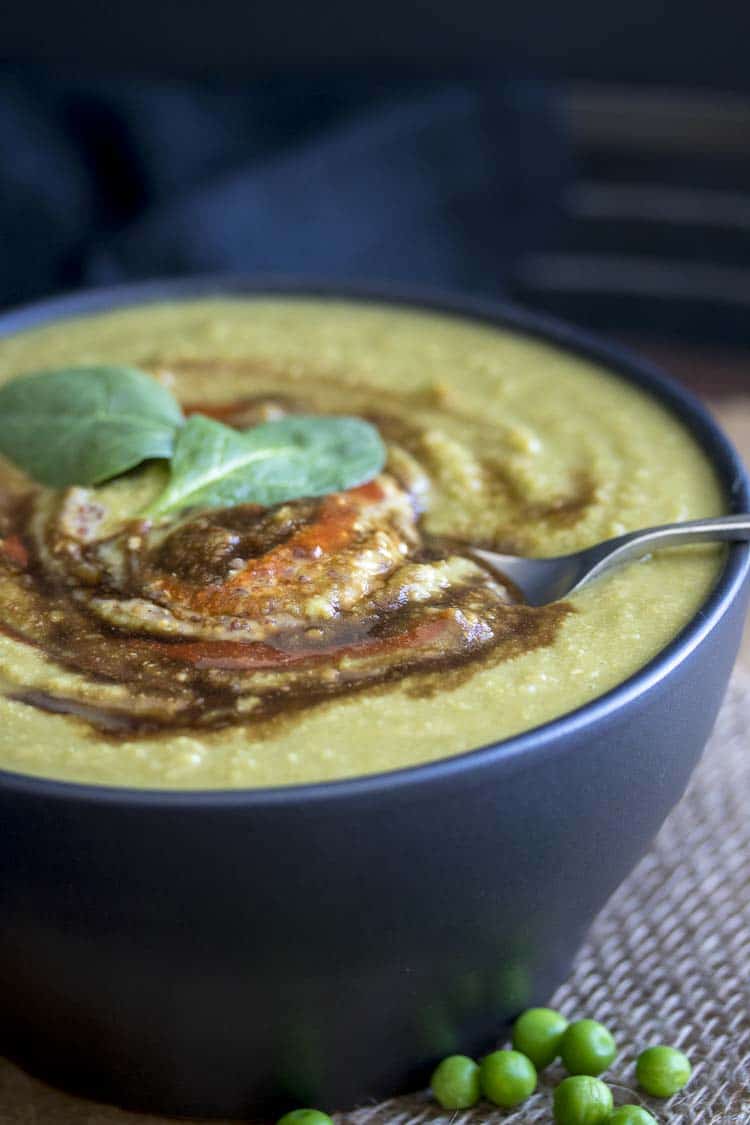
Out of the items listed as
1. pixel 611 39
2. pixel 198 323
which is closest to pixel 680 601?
pixel 198 323

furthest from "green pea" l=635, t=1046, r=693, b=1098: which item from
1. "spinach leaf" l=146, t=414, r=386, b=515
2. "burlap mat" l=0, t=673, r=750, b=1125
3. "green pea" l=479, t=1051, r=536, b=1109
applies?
"spinach leaf" l=146, t=414, r=386, b=515

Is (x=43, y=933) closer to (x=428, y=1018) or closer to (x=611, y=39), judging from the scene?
(x=428, y=1018)

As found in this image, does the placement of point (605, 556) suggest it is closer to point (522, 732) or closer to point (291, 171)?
point (522, 732)

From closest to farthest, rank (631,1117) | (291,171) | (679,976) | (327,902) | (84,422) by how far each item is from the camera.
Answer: (327,902) < (631,1117) < (679,976) < (84,422) < (291,171)

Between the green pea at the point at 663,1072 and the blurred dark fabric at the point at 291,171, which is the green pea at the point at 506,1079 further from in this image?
the blurred dark fabric at the point at 291,171

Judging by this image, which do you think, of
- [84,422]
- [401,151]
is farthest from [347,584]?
[401,151]

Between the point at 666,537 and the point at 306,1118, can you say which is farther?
the point at 666,537

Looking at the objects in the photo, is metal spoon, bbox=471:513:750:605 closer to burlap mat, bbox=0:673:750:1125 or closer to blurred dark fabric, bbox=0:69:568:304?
burlap mat, bbox=0:673:750:1125
